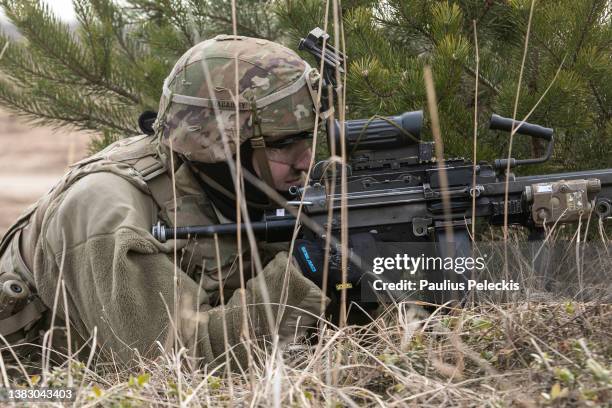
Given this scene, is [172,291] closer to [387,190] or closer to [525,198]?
[387,190]

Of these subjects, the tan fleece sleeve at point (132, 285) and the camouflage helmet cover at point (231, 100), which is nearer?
the tan fleece sleeve at point (132, 285)

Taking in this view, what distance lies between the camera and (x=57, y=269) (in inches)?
120

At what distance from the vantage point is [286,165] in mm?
3195

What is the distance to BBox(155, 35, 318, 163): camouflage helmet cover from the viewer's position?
3125 millimetres

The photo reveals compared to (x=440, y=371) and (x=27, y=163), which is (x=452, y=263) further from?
(x=27, y=163)

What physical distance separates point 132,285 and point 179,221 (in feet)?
1.25

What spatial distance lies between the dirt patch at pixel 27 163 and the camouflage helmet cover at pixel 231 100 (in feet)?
13.8

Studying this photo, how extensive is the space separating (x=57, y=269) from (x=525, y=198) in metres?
1.63

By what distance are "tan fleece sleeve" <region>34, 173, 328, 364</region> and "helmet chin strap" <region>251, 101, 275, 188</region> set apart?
1.17ft

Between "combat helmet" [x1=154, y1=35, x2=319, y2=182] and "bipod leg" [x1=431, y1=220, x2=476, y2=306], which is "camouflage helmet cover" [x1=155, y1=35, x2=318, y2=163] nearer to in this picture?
"combat helmet" [x1=154, y1=35, x2=319, y2=182]

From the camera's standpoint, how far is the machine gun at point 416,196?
2.91 metres

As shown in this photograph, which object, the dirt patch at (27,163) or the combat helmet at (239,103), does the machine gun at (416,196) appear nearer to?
the combat helmet at (239,103)

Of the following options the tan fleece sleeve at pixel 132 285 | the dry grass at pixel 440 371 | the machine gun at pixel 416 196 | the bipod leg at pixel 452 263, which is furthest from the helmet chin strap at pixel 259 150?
the dry grass at pixel 440 371

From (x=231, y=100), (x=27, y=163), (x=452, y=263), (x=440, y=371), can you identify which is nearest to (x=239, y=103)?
(x=231, y=100)
